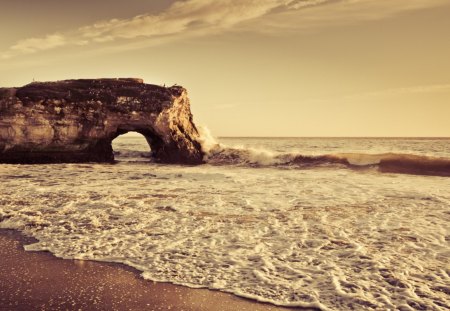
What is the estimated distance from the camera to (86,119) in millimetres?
18141

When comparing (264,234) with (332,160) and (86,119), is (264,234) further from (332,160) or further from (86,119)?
(86,119)

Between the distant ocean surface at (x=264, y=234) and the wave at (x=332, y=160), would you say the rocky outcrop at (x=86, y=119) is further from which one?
the distant ocean surface at (x=264, y=234)

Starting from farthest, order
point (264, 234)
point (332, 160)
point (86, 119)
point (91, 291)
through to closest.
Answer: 1. point (332, 160)
2. point (86, 119)
3. point (264, 234)
4. point (91, 291)

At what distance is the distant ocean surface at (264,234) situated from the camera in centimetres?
371

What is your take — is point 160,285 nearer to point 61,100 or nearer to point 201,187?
point 201,187

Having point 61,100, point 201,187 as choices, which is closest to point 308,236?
point 201,187

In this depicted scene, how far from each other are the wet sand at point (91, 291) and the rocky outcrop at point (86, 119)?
14369 mm

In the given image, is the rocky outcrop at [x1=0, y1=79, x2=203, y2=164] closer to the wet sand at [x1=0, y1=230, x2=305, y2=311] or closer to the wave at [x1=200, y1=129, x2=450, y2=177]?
the wave at [x1=200, y1=129, x2=450, y2=177]

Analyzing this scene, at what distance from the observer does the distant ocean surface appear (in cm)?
371

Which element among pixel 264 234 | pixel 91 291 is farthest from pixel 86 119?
pixel 91 291

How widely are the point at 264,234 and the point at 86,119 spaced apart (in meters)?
14.7

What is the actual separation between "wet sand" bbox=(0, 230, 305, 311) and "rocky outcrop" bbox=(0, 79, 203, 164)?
1437 centimetres

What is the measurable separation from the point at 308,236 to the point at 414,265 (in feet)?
4.68

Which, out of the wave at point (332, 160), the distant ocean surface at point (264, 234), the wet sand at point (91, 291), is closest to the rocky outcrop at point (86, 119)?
the wave at point (332, 160)
